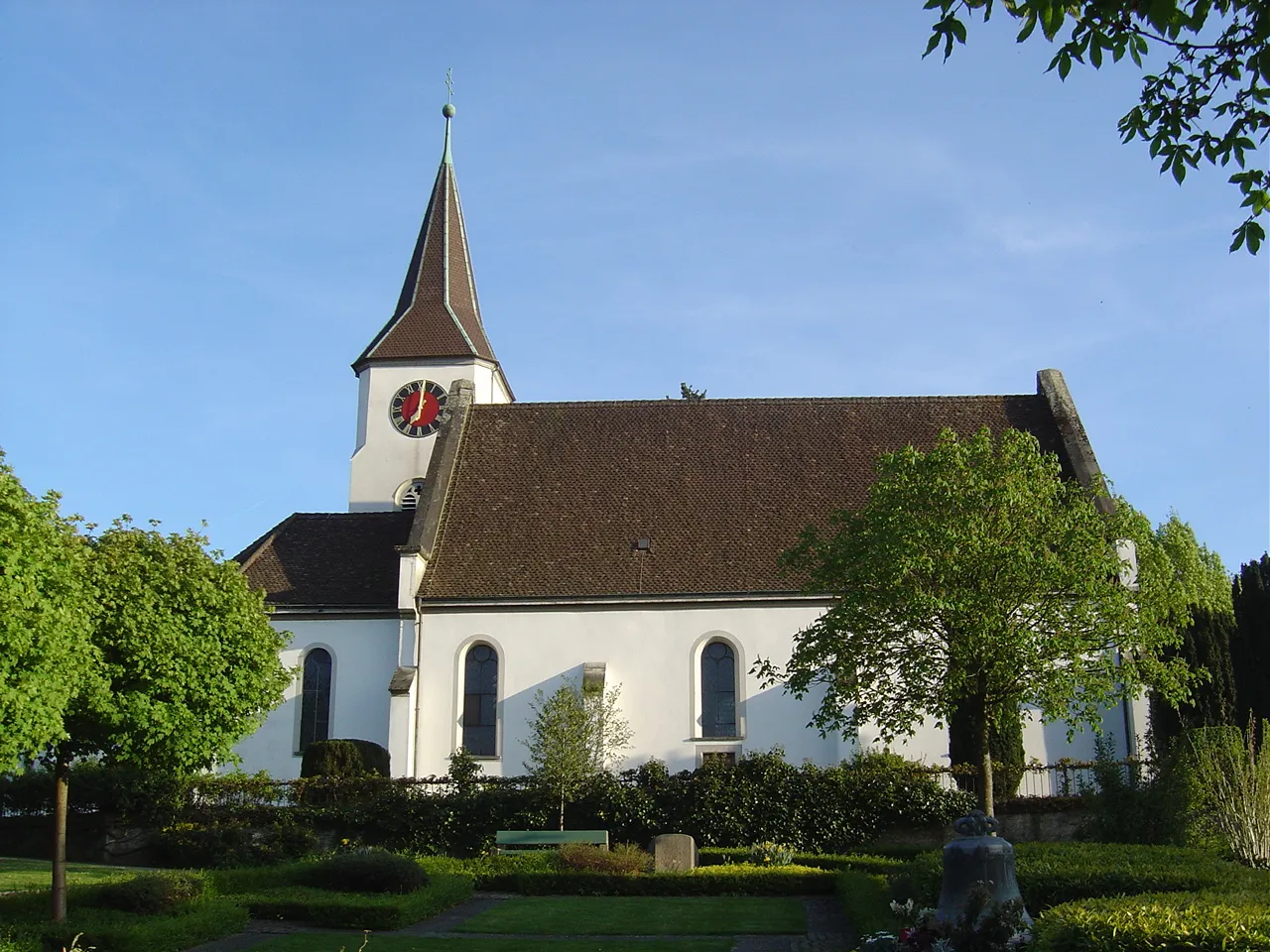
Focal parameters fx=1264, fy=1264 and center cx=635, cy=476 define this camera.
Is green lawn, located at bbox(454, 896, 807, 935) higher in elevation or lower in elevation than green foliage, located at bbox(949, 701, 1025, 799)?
lower

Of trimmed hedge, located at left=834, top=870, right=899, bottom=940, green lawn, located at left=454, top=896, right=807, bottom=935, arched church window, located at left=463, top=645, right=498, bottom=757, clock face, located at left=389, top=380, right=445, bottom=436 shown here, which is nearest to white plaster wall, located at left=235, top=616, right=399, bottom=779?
arched church window, located at left=463, top=645, right=498, bottom=757

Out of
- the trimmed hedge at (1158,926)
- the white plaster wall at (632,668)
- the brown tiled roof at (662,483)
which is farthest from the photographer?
the brown tiled roof at (662,483)

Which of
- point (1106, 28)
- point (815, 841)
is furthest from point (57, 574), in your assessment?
point (815, 841)

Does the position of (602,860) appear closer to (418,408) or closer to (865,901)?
(865,901)

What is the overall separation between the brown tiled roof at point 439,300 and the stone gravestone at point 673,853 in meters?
23.7

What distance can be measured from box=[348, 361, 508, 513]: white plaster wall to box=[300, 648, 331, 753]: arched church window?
875 cm

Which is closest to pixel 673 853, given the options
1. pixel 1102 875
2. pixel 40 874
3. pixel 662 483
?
pixel 1102 875

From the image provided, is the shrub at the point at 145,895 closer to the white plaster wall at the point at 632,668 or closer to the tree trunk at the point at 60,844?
the tree trunk at the point at 60,844

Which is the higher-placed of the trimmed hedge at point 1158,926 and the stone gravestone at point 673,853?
the trimmed hedge at point 1158,926

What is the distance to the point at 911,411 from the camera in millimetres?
37750

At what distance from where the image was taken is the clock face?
42562 millimetres

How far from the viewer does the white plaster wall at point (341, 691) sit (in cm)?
3247

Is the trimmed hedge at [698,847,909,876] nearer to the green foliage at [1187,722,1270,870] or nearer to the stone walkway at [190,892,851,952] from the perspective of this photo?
the stone walkway at [190,892,851,952]

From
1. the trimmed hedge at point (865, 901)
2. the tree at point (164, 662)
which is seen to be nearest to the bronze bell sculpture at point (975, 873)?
the trimmed hedge at point (865, 901)
